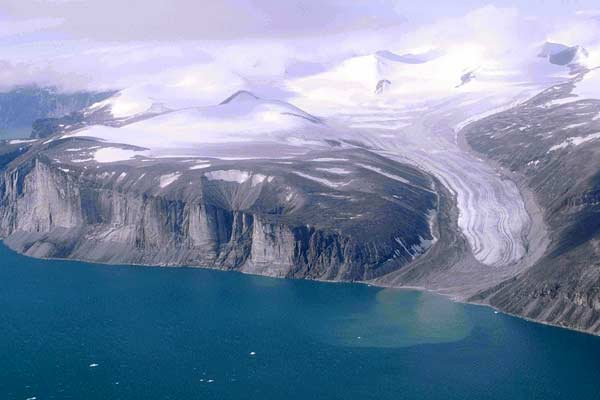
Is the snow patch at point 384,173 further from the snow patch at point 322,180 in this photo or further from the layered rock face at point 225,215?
the snow patch at point 322,180

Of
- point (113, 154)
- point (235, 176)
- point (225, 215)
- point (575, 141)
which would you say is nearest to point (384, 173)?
point (235, 176)

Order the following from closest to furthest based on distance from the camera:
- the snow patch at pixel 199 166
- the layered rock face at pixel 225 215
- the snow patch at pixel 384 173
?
the layered rock face at pixel 225 215
the snow patch at pixel 384 173
the snow patch at pixel 199 166

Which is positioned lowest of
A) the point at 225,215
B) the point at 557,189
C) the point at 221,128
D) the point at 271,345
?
the point at 271,345

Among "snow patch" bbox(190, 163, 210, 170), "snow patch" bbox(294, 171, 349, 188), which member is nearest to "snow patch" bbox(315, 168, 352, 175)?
"snow patch" bbox(294, 171, 349, 188)

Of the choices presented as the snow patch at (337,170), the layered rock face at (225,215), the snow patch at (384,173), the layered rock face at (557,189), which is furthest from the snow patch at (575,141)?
the snow patch at (337,170)

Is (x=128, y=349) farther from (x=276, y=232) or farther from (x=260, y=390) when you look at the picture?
(x=276, y=232)

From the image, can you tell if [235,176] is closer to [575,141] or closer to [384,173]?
[384,173]
